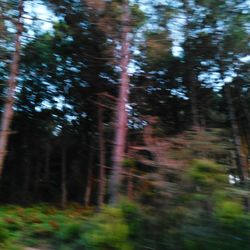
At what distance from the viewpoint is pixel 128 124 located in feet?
42.2

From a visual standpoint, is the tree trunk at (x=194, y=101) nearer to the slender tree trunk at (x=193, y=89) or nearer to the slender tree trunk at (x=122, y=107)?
the slender tree trunk at (x=193, y=89)

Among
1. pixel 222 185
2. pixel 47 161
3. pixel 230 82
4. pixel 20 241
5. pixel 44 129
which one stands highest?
pixel 230 82

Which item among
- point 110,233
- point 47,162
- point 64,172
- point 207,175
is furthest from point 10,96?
point 47,162

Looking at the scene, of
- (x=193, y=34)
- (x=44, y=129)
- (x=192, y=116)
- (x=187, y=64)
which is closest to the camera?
(x=193, y=34)

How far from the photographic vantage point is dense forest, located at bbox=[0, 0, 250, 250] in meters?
6.95

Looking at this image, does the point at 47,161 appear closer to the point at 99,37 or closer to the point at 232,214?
the point at 99,37

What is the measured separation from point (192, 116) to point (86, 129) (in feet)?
17.1

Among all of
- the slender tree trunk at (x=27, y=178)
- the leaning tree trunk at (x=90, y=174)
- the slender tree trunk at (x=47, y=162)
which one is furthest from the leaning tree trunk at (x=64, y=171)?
the slender tree trunk at (x=27, y=178)

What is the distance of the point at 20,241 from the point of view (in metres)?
9.54

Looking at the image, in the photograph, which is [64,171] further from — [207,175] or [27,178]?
[207,175]

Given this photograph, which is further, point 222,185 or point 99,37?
point 99,37

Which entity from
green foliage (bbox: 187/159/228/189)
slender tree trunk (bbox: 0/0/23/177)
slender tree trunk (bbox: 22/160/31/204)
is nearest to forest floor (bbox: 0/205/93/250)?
slender tree trunk (bbox: 0/0/23/177)

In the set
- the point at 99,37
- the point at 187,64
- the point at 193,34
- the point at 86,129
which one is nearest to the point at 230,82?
→ the point at 187,64

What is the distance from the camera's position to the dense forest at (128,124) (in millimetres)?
6949
